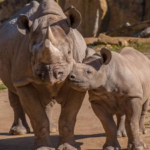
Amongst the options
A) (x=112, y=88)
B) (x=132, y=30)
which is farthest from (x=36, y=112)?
(x=132, y=30)

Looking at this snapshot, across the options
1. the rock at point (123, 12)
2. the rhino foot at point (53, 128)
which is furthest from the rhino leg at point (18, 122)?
the rock at point (123, 12)

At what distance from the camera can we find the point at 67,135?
7020 mm

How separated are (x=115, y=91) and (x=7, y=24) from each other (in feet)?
9.19

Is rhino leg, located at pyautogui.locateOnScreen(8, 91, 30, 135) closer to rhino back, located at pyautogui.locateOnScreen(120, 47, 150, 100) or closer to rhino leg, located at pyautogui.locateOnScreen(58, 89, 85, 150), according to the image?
rhino leg, located at pyautogui.locateOnScreen(58, 89, 85, 150)

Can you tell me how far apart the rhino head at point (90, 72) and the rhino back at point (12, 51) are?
0.68m

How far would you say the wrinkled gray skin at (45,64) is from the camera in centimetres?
598

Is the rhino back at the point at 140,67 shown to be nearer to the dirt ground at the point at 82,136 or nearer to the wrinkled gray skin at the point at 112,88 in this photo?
the wrinkled gray skin at the point at 112,88

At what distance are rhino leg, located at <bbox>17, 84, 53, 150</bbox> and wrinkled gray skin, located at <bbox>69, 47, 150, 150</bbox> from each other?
2.06 feet

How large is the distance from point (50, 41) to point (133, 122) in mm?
1542

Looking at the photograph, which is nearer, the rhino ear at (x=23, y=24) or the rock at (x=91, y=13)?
the rhino ear at (x=23, y=24)

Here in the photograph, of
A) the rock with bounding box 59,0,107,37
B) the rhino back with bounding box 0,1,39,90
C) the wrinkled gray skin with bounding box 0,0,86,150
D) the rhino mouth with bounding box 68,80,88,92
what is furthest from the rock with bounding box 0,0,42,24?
the rhino mouth with bounding box 68,80,88,92

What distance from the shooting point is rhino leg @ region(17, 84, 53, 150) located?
22.4 ft

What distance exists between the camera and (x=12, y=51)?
7.48 meters

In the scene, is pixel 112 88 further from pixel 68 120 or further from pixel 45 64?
pixel 45 64
